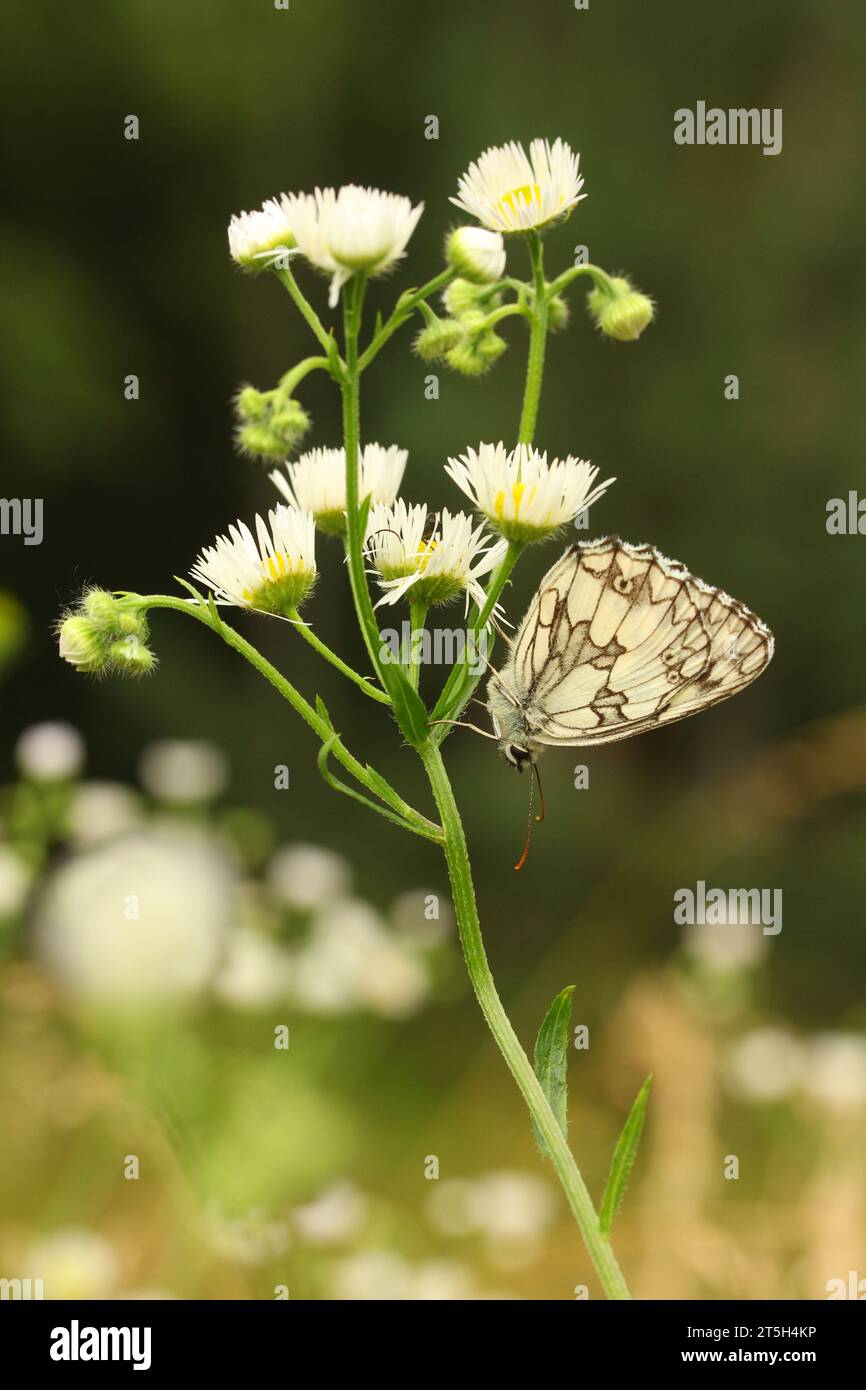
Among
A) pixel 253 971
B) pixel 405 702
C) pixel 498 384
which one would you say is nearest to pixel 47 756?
pixel 253 971

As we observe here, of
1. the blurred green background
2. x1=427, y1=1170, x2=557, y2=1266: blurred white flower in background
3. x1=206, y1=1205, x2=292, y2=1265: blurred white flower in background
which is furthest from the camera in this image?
the blurred green background

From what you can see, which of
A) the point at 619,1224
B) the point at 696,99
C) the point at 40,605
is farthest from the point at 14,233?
the point at 619,1224

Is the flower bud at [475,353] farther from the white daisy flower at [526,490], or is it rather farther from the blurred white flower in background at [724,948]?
the blurred white flower in background at [724,948]

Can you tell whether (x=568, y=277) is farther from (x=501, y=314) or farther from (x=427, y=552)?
(x=427, y=552)

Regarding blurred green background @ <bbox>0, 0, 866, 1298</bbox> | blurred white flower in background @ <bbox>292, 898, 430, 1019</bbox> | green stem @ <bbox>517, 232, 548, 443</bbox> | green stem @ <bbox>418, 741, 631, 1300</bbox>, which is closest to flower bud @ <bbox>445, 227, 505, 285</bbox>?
green stem @ <bbox>517, 232, 548, 443</bbox>

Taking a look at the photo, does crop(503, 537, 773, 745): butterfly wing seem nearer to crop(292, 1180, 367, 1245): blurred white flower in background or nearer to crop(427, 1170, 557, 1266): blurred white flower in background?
crop(292, 1180, 367, 1245): blurred white flower in background


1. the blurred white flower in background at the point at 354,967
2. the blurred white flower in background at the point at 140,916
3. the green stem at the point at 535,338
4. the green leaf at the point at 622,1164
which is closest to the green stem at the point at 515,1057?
the green leaf at the point at 622,1164
